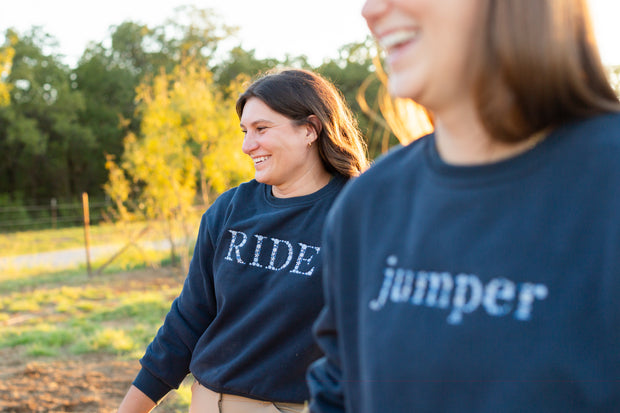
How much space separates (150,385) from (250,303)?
557 mm

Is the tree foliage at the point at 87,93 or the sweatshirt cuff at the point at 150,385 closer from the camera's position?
the sweatshirt cuff at the point at 150,385

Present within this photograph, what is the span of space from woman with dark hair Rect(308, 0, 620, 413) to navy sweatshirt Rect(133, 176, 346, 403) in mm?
906

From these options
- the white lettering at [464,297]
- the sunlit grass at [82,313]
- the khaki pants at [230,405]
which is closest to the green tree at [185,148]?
the sunlit grass at [82,313]

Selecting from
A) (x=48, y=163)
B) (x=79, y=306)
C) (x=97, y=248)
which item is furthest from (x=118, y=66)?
(x=79, y=306)

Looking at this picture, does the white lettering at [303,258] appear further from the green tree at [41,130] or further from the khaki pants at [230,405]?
the green tree at [41,130]

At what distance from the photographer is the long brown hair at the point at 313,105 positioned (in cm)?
215

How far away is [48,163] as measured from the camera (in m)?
29.8

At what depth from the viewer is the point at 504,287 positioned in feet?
2.69

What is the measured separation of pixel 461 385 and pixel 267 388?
3.71ft

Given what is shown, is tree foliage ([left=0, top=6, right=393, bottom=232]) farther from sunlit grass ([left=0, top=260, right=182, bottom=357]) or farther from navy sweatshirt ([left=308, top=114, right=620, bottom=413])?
navy sweatshirt ([left=308, top=114, right=620, bottom=413])

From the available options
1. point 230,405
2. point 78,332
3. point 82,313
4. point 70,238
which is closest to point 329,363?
point 230,405

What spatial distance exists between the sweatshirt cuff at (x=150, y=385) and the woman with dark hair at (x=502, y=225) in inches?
55.0

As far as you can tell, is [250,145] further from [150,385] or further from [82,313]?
[82,313]

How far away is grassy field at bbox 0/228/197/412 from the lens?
4596 millimetres
